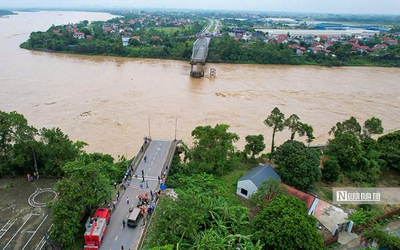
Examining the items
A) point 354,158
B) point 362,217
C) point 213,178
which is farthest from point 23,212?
point 354,158

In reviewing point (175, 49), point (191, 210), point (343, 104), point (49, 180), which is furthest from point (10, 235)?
point (175, 49)

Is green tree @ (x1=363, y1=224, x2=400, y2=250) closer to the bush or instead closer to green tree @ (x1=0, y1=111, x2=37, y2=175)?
the bush

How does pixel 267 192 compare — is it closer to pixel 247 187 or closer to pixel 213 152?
pixel 247 187

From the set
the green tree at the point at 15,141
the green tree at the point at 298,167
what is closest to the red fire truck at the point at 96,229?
the green tree at the point at 15,141

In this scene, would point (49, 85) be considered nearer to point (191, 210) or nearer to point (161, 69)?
point (161, 69)

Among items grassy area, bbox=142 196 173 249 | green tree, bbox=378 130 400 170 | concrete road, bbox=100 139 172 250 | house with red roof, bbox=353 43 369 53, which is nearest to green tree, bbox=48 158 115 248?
concrete road, bbox=100 139 172 250
